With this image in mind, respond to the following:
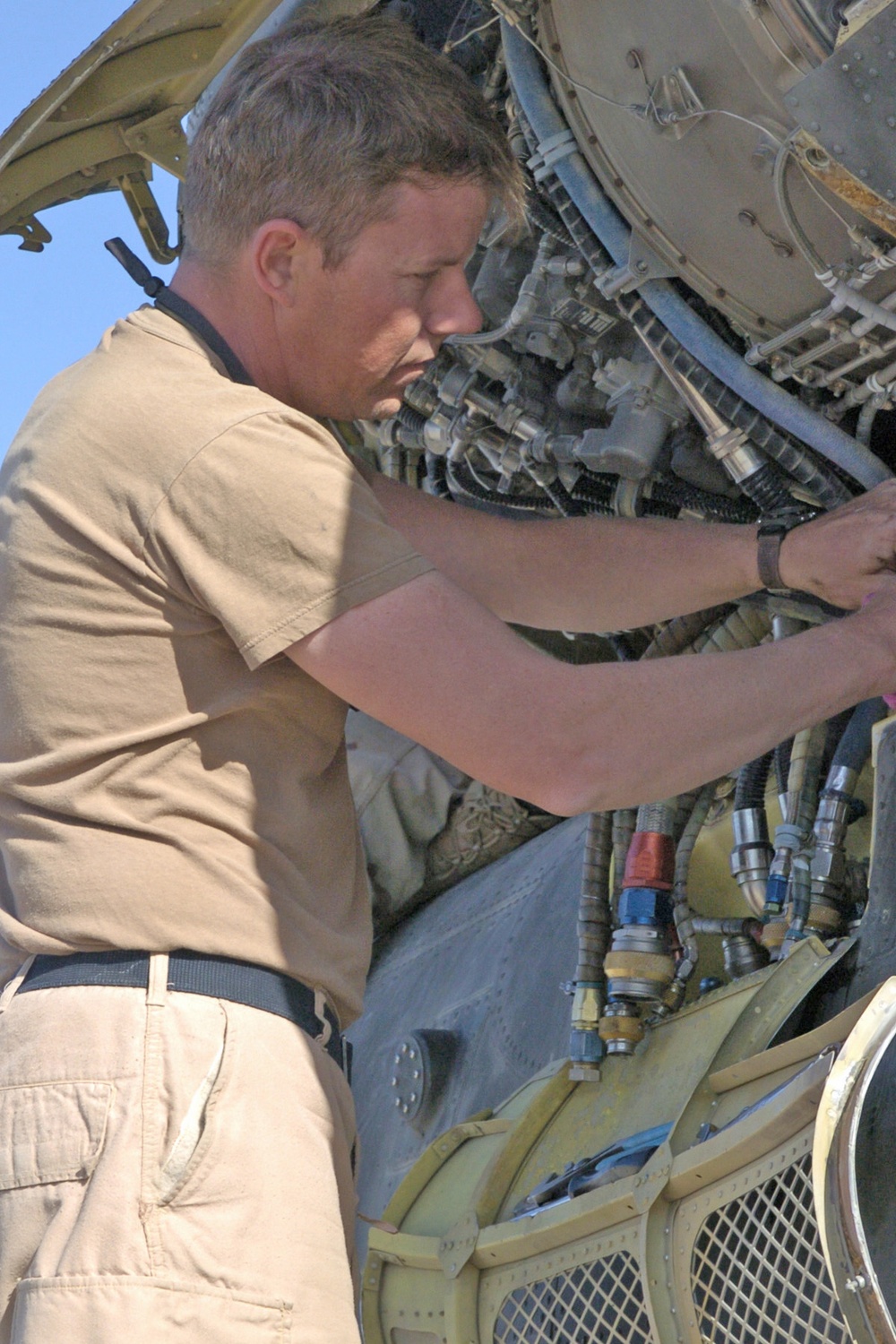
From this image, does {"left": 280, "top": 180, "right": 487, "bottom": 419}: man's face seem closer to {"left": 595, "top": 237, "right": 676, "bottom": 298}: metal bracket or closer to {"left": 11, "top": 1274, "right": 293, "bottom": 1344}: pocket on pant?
{"left": 595, "top": 237, "right": 676, "bottom": 298}: metal bracket

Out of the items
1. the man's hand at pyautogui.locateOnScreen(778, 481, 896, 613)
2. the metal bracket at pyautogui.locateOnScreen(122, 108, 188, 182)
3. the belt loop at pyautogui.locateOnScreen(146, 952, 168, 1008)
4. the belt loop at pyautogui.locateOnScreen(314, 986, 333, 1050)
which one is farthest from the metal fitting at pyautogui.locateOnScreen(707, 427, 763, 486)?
the metal bracket at pyautogui.locateOnScreen(122, 108, 188, 182)

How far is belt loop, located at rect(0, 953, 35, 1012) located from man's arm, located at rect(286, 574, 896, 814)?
0.49m

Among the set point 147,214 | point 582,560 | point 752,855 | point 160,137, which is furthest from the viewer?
point 147,214

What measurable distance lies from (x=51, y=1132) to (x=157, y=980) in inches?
7.8

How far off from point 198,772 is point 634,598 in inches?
38.9

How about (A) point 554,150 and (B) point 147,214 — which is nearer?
(A) point 554,150

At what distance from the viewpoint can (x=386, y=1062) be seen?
3867 mm

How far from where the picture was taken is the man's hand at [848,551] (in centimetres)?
236

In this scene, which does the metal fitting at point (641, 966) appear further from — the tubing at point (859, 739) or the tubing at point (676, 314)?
the tubing at point (676, 314)

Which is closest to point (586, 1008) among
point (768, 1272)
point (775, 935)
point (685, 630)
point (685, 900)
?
point (685, 900)

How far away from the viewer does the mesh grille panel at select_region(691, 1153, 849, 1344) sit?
2.00 meters

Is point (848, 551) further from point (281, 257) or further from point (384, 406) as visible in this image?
point (281, 257)

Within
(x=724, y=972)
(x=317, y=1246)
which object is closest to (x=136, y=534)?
(x=317, y=1246)

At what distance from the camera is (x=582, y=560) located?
2.65m
